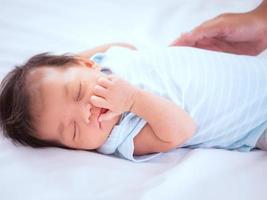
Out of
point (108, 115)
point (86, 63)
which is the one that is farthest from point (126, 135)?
point (86, 63)

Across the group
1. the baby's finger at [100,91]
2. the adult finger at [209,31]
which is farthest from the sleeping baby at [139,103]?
the adult finger at [209,31]

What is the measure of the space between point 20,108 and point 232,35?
0.66m

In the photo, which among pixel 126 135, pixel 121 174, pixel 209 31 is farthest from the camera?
pixel 209 31

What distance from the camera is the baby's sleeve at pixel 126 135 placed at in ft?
3.22

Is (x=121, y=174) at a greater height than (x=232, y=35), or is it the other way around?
(x=232, y=35)

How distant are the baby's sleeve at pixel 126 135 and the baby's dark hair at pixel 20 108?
0.40 feet

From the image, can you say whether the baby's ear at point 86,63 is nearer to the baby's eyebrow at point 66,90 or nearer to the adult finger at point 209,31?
the baby's eyebrow at point 66,90

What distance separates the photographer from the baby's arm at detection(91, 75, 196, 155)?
0.92 meters

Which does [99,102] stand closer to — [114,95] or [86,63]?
[114,95]

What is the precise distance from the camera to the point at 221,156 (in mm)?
952

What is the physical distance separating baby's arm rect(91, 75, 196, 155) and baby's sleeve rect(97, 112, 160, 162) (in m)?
0.04

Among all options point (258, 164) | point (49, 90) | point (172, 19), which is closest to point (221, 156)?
point (258, 164)

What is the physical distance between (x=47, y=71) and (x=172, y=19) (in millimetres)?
694

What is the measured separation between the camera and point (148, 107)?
93 centimetres
